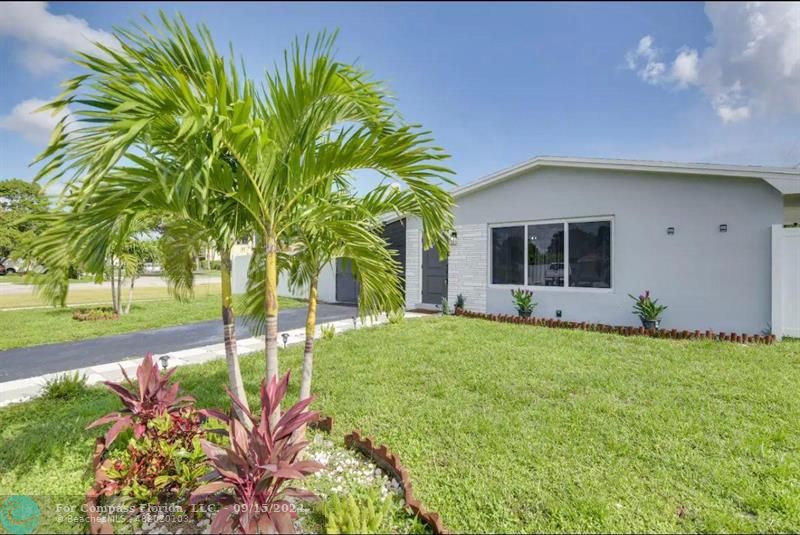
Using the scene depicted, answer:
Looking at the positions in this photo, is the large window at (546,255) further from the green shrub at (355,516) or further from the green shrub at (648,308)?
the green shrub at (355,516)

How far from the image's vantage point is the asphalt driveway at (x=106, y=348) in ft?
18.8

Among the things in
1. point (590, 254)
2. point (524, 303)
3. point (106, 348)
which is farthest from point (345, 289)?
point (590, 254)

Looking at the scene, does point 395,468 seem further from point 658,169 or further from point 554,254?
point 658,169

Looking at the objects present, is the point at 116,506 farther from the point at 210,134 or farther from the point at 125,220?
the point at 210,134

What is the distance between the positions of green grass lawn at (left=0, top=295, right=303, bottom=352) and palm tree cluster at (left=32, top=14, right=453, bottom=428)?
8.57 ft

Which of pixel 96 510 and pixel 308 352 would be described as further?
pixel 308 352

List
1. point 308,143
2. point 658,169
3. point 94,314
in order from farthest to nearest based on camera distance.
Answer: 1. point 658,169
2. point 94,314
3. point 308,143

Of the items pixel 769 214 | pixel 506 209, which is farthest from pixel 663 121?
pixel 506 209

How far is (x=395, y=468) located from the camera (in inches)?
A: 125

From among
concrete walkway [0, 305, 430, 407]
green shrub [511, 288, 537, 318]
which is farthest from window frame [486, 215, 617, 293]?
concrete walkway [0, 305, 430, 407]

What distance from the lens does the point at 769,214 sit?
7703 millimetres

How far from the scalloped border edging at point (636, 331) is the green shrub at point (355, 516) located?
7.97 metres

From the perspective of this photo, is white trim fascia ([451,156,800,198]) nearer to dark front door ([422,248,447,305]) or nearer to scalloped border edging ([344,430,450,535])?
dark front door ([422,248,447,305])

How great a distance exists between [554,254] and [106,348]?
1044 centimetres
